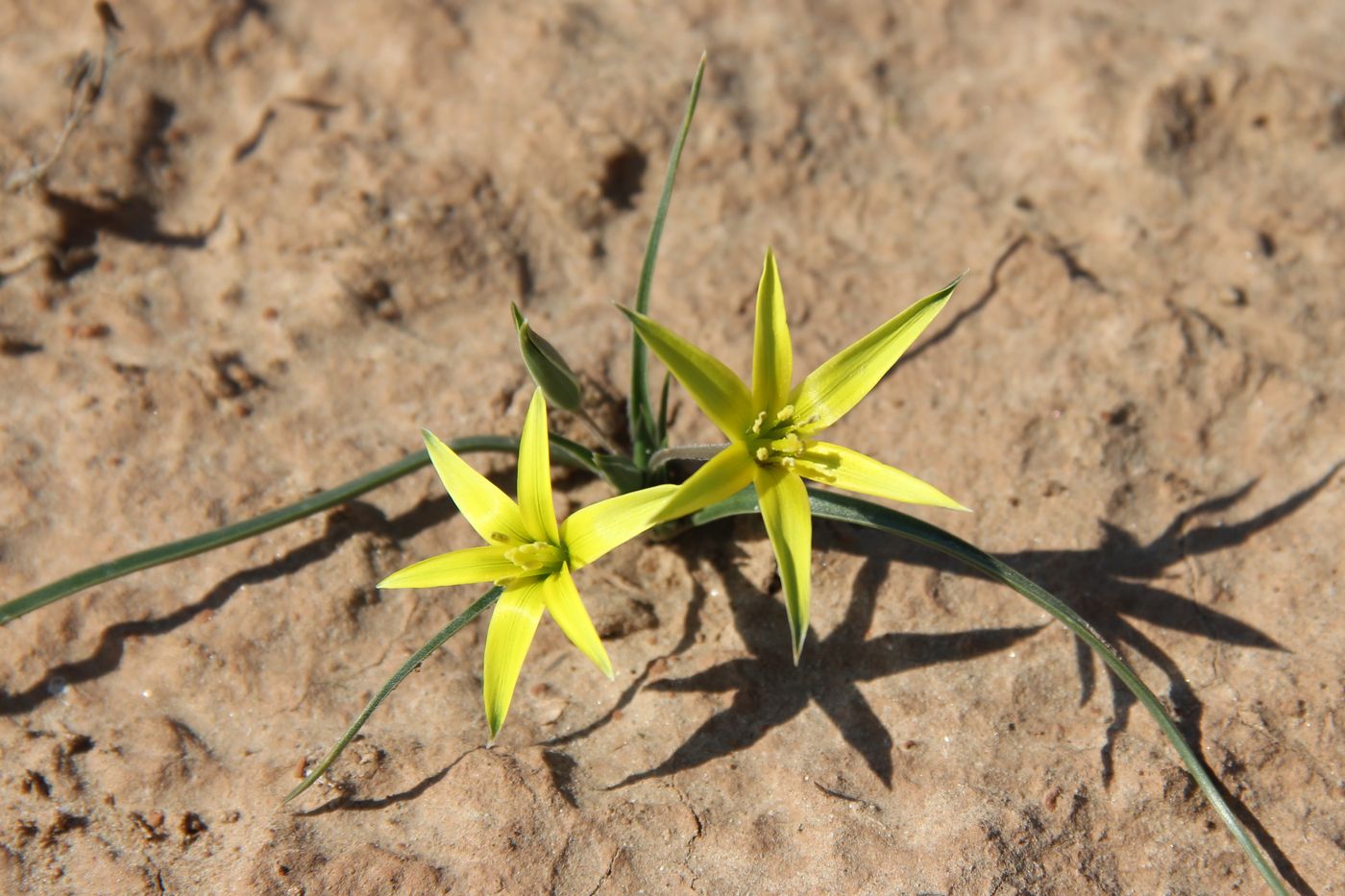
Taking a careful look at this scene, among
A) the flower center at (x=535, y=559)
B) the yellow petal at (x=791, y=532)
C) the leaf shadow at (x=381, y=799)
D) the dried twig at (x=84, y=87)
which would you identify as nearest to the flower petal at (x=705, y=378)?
the yellow petal at (x=791, y=532)

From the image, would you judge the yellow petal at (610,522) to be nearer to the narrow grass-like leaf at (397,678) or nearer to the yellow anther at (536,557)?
the yellow anther at (536,557)

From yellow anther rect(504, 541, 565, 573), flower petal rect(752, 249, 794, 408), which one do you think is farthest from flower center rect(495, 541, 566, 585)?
flower petal rect(752, 249, 794, 408)

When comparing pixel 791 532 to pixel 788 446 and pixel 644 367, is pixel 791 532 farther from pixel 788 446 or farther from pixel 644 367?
pixel 644 367

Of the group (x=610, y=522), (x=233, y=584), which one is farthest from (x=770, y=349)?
(x=233, y=584)

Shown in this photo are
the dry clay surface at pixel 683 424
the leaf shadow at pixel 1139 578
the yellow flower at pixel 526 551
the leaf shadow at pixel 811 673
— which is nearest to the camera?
the yellow flower at pixel 526 551

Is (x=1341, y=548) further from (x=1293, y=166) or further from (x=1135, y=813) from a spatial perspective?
(x=1293, y=166)

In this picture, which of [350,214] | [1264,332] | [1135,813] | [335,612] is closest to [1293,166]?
[1264,332]
